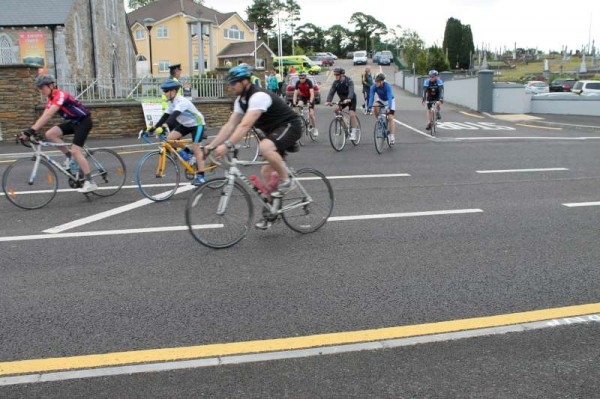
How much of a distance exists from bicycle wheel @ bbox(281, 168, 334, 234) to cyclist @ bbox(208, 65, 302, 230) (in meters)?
0.17

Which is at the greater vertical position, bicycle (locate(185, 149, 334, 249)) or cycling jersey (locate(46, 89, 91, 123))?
cycling jersey (locate(46, 89, 91, 123))

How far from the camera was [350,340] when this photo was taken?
410 cm

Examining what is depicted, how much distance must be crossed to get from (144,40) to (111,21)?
131 feet

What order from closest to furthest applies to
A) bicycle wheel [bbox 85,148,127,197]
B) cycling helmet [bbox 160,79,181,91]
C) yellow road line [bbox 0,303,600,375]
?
yellow road line [bbox 0,303,600,375] → cycling helmet [bbox 160,79,181,91] → bicycle wheel [bbox 85,148,127,197]

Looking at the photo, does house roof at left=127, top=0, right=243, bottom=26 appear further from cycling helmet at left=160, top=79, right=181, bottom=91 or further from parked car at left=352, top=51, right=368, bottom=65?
cycling helmet at left=160, top=79, right=181, bottom=91

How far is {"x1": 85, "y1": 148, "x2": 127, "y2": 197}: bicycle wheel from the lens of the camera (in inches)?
369

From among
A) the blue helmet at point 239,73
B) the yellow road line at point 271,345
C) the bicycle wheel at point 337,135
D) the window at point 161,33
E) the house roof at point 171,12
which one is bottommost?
the yellow road line at point 271,345

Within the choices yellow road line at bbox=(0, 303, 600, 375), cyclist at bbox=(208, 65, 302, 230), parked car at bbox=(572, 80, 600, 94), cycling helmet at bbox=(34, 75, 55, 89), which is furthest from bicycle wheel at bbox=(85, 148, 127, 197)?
parked car at bbox=(572, 80, 600, 94)

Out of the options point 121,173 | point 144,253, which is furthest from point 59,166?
point 144,253

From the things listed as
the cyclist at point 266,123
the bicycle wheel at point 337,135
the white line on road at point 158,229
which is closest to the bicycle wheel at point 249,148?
the bicycle wheel at point 337,135

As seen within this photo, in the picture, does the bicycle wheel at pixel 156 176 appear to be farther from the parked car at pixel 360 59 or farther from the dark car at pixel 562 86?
the parked car at pixel 360 59

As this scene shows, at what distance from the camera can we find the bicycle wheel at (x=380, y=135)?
46.8ft

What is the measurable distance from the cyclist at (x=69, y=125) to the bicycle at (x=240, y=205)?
11.7 ft

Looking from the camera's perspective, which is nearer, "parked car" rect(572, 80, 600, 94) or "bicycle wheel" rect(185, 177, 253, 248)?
"bicycle wheel" rect(185, 177, 253, 248)
